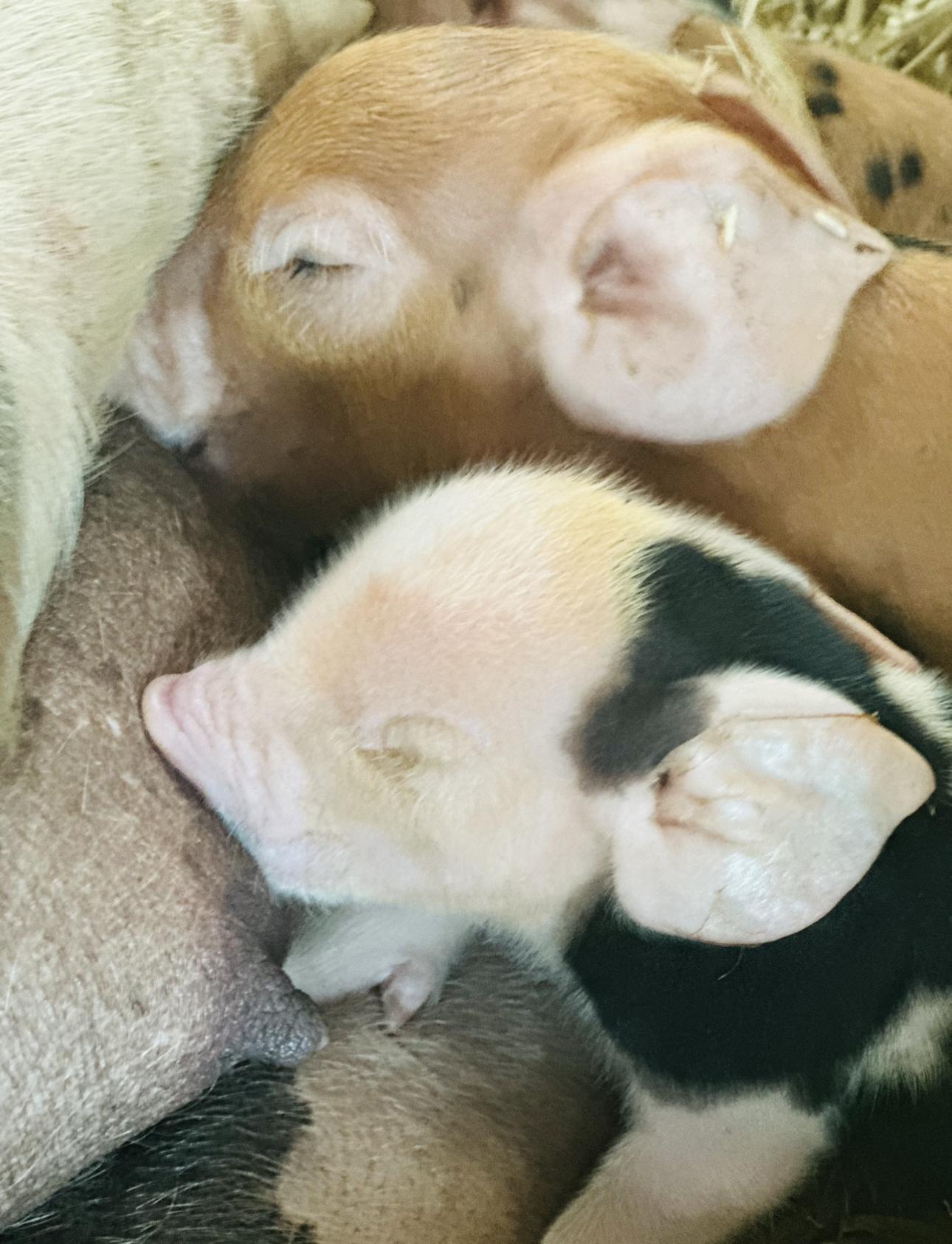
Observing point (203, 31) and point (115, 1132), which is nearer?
point (115, 1132)

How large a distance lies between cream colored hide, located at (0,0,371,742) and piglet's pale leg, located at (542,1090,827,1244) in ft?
2.09

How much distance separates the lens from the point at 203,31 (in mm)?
1167

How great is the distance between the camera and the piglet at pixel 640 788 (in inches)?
36.3

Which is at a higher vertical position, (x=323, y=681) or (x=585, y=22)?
(x=585, y=22)

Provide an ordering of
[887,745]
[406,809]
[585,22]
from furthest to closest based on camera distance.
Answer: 1. [585,22]
2. [406,809]
3. [887,745]

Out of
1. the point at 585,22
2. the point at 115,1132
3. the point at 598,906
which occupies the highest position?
the point at 585,22

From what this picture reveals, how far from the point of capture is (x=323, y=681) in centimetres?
103

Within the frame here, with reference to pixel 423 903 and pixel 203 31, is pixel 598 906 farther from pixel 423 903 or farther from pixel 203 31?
pixel 203 31

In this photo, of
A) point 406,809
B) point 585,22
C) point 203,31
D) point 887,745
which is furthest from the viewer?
point 585,22

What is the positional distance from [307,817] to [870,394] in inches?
25.9

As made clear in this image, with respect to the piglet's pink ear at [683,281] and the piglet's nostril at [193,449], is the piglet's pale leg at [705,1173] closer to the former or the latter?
the piglet's pink ear at [683,281]

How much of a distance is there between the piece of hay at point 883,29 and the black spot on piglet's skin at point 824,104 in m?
0.48

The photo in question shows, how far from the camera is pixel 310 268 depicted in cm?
121

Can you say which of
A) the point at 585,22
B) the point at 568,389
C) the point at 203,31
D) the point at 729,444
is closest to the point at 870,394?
the point at 729,444
